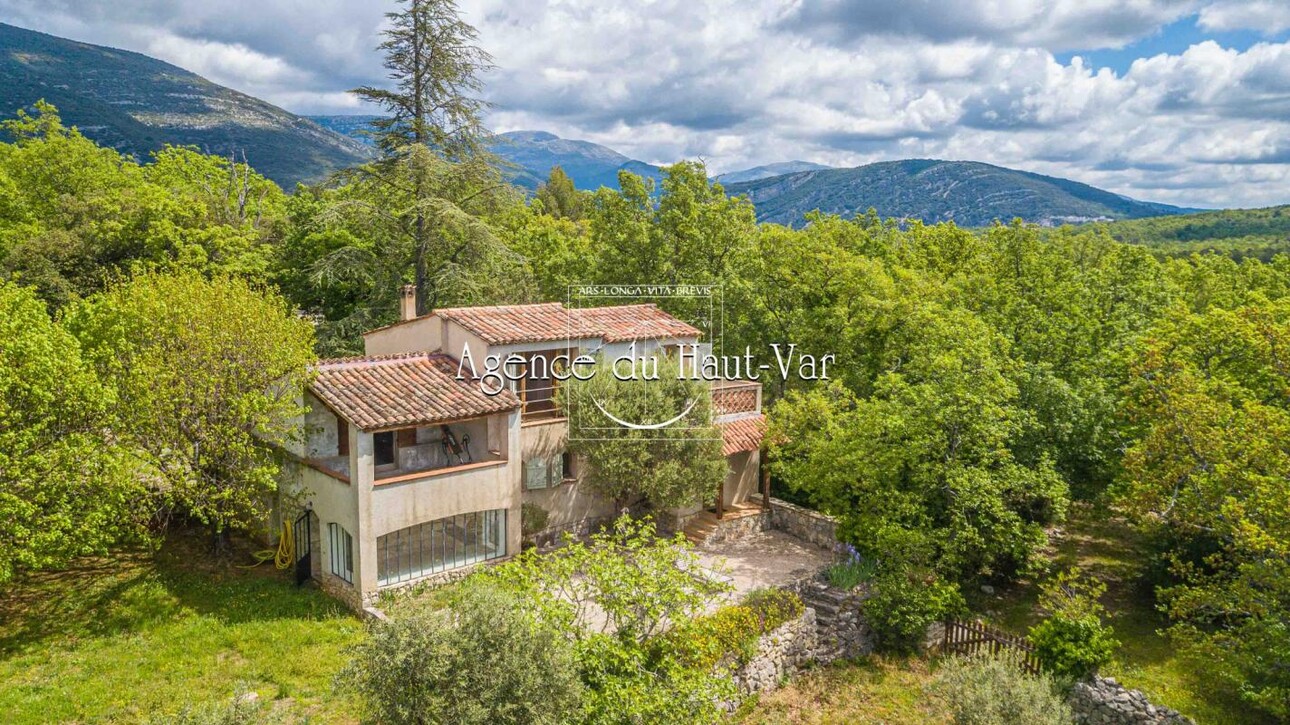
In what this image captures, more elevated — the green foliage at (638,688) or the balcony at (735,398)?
the balcony at (735,398)

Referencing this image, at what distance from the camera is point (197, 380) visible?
17.9 meters

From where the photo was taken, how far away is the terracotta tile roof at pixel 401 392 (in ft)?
59.6

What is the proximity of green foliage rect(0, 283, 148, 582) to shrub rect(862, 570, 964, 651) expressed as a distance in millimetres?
17853

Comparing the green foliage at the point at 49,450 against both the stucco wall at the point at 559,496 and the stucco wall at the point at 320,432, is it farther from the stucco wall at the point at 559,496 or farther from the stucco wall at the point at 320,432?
the stucco wall at the point at 559,496

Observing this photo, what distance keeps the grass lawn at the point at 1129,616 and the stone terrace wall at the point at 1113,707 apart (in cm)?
89

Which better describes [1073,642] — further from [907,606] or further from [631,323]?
[631,323]

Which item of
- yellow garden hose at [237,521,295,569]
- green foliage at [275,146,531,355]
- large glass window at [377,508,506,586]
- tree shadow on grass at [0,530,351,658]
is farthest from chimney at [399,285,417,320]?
tree shadow on grass at [0,530,351,658]

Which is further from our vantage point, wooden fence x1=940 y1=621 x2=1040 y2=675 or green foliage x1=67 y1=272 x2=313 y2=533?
wooden fence x1=940 y1=621 x2=1040 y2=675

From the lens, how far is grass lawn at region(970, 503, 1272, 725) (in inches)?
698

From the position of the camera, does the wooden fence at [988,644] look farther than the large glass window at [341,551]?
No

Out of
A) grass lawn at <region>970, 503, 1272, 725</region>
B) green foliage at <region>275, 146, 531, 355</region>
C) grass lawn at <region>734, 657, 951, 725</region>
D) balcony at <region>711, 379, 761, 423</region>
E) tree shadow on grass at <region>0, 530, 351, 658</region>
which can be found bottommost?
grass lawn at <region>734, 657, 951, 725</region>

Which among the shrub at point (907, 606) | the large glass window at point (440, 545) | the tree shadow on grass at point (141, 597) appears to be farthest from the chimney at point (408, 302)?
the shrub at point (907, 606)

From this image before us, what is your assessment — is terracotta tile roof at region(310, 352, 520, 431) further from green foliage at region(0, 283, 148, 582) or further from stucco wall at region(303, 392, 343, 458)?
green foliage at region(0, 283, 148, 582)

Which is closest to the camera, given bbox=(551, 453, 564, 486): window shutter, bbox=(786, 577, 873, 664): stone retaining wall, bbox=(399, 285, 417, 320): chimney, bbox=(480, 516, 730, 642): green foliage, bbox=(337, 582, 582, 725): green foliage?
bbox=(337, 582, 582, 725): green foliage
